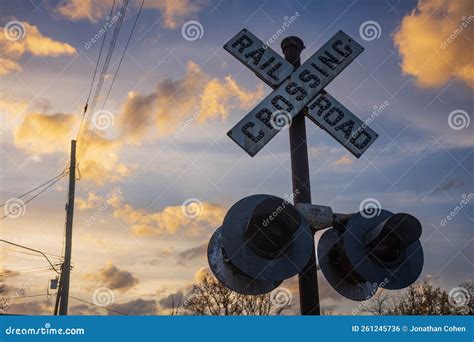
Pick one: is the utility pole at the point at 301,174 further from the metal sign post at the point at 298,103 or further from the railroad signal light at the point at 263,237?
the railroad signal light at the point at 263,237

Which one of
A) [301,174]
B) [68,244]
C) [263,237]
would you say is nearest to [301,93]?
[301,174]

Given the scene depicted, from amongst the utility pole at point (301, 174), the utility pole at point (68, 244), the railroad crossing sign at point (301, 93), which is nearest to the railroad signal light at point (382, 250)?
the utility pole at point (301, 174)

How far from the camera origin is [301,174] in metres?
6.90

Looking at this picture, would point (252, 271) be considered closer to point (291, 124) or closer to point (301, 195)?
point (301, 195)

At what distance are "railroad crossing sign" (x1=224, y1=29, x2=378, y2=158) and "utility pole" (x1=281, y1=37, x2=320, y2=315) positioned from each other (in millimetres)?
289

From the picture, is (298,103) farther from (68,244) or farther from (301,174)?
(68,244)

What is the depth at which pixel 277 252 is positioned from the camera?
205 inches

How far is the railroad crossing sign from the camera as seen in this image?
6.75 meters

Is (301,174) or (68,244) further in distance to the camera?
(68,244)

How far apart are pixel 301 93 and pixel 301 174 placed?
4.50 ft

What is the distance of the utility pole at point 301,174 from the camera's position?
250 inches

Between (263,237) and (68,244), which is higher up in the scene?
(68,244)

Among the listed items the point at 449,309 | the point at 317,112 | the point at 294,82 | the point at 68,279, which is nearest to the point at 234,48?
the point at 294,82

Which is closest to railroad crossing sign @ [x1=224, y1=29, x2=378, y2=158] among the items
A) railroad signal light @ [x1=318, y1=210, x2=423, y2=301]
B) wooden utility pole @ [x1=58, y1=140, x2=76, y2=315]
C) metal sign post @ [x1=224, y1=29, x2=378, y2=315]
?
metal sign post @ [x1=224, y1=29, x2=378, y2=315]
